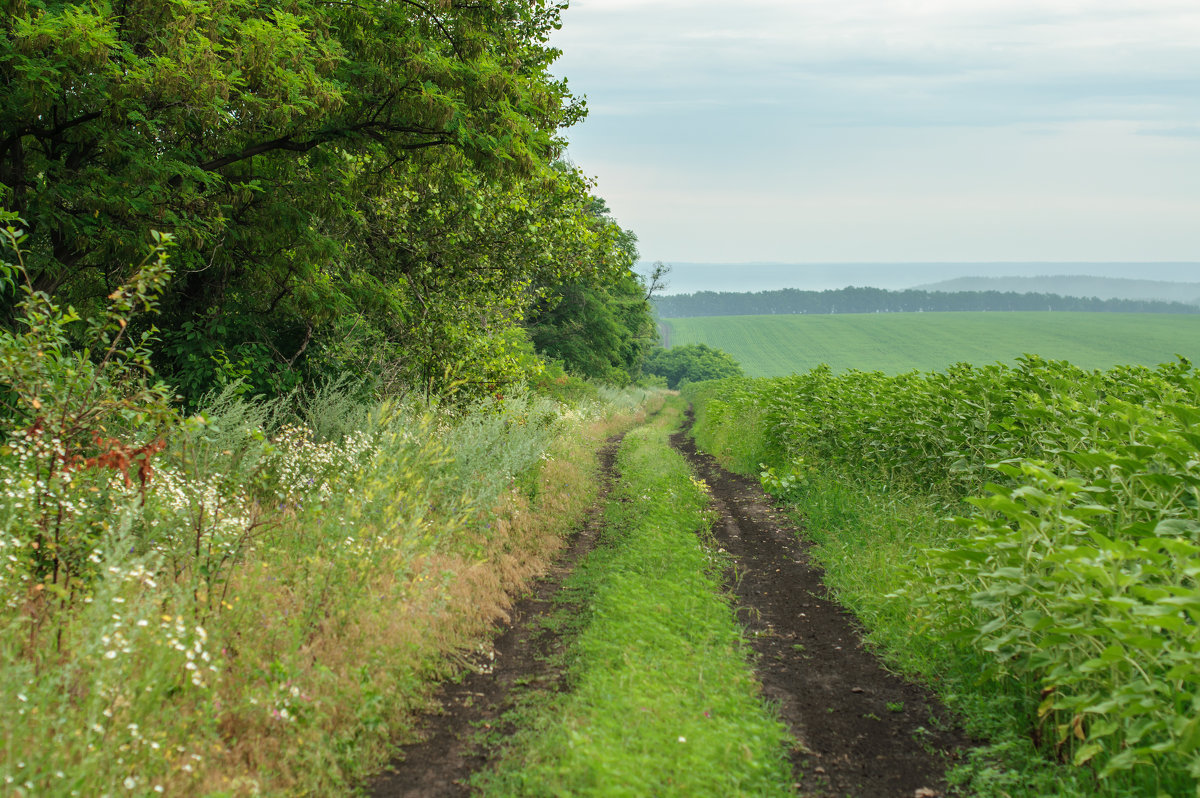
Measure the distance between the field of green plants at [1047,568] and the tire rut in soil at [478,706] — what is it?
3099 millimetres

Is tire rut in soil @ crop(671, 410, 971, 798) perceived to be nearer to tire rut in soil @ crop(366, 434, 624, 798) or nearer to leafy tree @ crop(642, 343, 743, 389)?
tire rut in soil @ crop(366, 434, 624, 798)

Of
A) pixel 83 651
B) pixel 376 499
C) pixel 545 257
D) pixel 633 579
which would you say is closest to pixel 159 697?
pixel 83 651

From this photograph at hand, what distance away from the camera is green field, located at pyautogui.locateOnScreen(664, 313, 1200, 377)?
79.1 metres

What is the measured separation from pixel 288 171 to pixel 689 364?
91091mm

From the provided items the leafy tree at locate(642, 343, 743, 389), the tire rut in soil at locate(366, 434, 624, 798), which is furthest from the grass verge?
the leafy tree at locate(642, 343, 743, 389)

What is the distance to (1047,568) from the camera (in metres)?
4.88

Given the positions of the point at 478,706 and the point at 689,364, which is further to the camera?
the point at 689,364

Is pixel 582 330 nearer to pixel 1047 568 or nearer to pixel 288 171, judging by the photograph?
pixel 288 171

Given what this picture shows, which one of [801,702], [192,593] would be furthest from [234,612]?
[801,702]

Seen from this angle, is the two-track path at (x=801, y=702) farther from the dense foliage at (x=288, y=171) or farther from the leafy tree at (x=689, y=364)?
the leafy tree at (x=689, y=364)

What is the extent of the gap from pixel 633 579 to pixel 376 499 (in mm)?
3009

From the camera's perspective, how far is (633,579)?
320 inches

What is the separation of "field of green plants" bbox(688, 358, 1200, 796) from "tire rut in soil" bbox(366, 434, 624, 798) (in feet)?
10.2

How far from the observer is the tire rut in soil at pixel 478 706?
4379 mm
